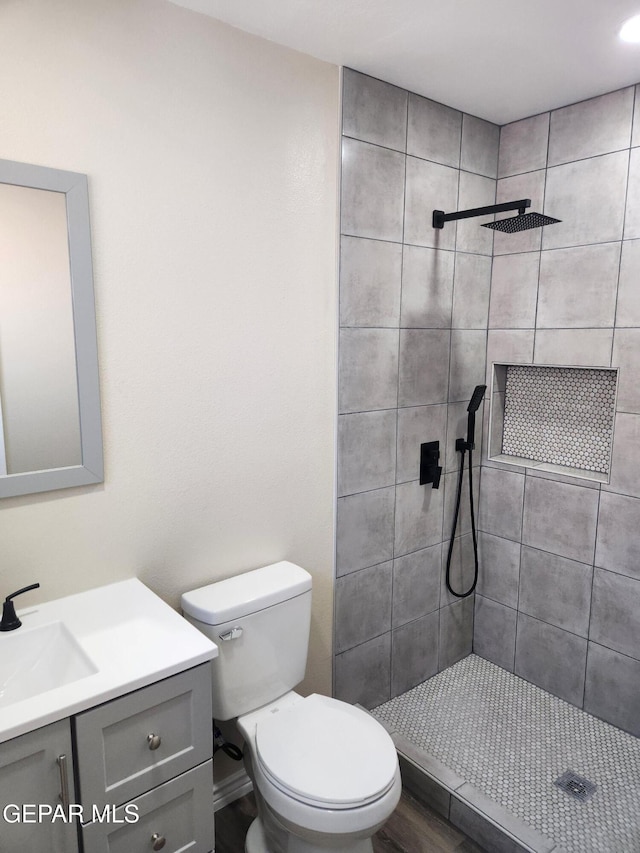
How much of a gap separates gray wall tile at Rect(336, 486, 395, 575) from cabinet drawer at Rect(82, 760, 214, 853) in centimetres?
99

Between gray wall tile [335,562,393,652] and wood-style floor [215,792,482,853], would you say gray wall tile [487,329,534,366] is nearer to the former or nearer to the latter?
gray wall tile [335,562,393,652]

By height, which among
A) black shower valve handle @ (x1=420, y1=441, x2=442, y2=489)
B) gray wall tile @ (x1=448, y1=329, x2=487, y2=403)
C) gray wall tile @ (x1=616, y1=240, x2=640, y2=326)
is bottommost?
black shower valve handle @ (x1=420, y1=441, x2=442, y2=489)

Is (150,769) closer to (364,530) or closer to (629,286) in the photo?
(364,530)

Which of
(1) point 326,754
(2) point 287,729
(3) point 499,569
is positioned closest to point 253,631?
(2) point 287,729

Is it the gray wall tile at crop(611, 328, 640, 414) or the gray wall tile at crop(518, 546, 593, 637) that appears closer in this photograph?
the gray wall tile at crop(611, 328, 640, 414)

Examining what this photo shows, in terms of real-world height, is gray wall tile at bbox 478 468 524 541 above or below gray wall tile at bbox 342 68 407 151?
below

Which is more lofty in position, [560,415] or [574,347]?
[574,347]

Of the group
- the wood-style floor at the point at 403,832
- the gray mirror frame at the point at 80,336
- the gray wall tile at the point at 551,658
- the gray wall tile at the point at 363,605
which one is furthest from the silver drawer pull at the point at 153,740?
the gray wall tile at the point at 551,658

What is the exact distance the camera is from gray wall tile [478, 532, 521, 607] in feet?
8.96

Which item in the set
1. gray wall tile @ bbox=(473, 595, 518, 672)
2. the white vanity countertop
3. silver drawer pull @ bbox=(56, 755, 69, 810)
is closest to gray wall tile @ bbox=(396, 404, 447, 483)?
gray wall tile @ bbox=(473, 595, 518, 672)

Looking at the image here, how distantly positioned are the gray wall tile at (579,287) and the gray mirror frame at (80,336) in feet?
6.08

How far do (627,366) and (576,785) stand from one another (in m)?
1.56

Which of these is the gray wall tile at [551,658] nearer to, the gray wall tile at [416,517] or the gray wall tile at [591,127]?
the gray wall tile at [416,517]

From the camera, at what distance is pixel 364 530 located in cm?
236
